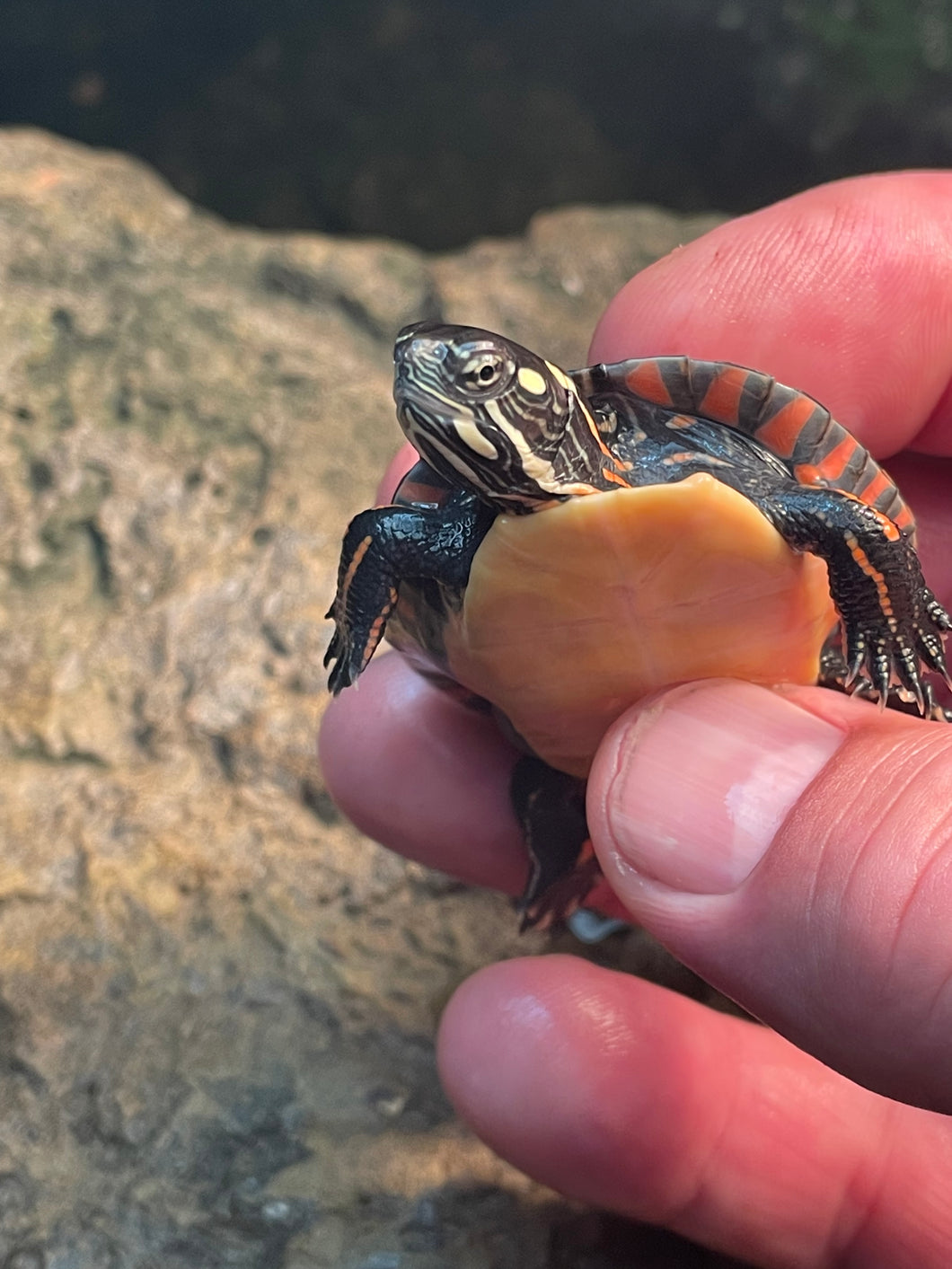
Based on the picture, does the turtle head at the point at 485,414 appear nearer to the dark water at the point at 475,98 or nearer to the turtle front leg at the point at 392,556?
the turtle front leg at the point at 392,556

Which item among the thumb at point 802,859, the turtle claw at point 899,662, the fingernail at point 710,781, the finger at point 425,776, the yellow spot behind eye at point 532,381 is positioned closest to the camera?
the thumb at point 802,859

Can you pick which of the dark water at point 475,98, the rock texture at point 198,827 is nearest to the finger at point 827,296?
the rock texture at point 198,827

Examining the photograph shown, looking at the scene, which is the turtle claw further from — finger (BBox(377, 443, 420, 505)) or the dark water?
the dark water

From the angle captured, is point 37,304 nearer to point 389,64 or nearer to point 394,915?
point 394,915

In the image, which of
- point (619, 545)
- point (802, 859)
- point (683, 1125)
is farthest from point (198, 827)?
point (802, 859)

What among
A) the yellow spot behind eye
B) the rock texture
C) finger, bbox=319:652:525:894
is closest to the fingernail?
the yellow spot behind eye

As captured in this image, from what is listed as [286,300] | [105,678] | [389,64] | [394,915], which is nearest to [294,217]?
[389,64]

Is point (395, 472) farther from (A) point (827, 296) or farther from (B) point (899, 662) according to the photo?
(B) point (899, 662)
